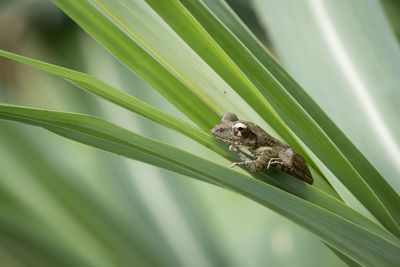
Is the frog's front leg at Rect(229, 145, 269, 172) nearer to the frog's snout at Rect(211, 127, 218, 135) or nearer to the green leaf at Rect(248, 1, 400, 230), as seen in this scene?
the frog's snout at Rect(211, 127, 218, 135)

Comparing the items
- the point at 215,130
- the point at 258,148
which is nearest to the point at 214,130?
the point at 215,130

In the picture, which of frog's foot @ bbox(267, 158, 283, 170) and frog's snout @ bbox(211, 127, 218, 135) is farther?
frog's foot @ bbox(267, 158, 283, 170)

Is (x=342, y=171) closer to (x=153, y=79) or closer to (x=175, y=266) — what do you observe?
(x=153, y=79)

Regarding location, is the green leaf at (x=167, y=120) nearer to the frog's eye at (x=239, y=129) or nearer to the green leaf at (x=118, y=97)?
the green leaf at (x=118, y=97)

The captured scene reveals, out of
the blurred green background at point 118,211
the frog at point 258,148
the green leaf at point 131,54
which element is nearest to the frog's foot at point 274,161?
the frog at point 258,148

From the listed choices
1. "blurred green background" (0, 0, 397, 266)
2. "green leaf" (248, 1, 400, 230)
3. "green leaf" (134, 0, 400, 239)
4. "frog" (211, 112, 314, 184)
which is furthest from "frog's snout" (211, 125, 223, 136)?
"blurred green background" (0, 0, 397, 266)

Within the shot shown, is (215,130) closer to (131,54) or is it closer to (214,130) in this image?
(214,130)
